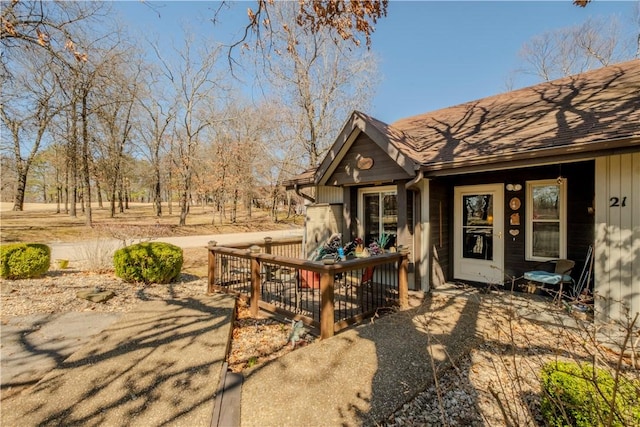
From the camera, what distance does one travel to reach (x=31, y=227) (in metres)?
16.7

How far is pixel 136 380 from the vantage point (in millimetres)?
3322

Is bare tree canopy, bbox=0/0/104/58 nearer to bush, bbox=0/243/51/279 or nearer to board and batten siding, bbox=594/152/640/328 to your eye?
bush, bbox=0/243/51/279

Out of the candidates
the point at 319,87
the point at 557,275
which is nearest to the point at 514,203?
the point at 557,275

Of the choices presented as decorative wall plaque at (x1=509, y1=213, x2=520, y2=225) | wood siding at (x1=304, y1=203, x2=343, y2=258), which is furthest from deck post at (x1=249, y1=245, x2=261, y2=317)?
decorative wall plaque at (x1=509, y1=213, x2=520, y2=225)

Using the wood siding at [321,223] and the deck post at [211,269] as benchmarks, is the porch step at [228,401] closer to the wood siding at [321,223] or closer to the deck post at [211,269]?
the deck post at [211,269]

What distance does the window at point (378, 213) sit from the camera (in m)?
7.88

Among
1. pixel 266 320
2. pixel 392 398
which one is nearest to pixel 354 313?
pixel 266 320

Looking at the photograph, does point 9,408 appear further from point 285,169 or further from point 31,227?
point 285,169

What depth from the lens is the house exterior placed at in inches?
183

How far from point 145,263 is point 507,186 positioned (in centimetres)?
889

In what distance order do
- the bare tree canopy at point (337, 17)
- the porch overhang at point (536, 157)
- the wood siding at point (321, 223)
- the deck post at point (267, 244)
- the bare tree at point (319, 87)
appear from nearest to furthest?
the bare tree canopy at point (337, 17)
the porch overhang at point (536, 157)
the deck post at point (267, 244)
the wood siding at point (321, 223)
the bare tree at point (319, 87)

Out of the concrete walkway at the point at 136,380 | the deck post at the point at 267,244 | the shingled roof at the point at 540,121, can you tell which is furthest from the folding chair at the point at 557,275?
the deck post at the point at 267,244

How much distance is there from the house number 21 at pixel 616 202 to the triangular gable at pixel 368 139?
317 cm

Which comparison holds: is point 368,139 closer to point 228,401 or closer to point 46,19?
point 228,401
